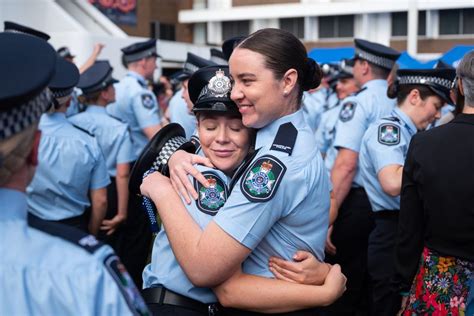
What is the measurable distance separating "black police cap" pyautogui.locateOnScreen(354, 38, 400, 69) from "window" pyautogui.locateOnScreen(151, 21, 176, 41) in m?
32.8

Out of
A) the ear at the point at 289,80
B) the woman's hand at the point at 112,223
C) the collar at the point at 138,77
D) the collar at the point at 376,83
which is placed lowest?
the woman's hand at the point at 112,223

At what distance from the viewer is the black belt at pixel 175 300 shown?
2.34 metres

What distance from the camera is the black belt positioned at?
92.0 inches

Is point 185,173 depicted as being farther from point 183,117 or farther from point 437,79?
point 183,117

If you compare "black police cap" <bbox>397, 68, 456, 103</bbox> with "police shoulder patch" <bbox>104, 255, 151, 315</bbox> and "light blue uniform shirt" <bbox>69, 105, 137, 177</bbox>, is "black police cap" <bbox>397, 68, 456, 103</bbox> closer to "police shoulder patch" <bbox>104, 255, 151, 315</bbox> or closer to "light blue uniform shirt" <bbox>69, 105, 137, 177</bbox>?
"light blue uniform shirt" <bbox>69, 105, 137, 177</bbox>

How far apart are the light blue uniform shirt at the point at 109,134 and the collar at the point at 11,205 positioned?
13.3ft

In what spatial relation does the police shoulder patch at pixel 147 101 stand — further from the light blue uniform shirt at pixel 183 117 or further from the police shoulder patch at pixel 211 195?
the police shoulder patch at pixel 211 195

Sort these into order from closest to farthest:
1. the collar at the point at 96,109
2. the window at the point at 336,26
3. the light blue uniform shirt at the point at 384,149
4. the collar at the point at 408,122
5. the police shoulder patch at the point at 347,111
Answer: the light blue uniform shirt at the point at 384,149, the collar at the point at 408,122, the police shoulder patch at the point at 347,111, the collar at the point at 96,109, the window at the point at 336,26

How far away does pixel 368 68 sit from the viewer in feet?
18.5

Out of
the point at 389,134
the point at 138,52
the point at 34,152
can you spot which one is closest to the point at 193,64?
the point at 138,52

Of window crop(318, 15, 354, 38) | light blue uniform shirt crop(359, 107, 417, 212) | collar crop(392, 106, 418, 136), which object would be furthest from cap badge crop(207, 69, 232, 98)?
window crop(318, 15, 354, 38)

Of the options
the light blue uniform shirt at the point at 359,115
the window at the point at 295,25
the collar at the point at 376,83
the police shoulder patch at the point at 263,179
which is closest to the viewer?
the police shoulder patch at the point at 263,179

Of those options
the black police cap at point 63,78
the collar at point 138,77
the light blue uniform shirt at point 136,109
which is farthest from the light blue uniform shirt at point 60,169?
the collar at point 138,77

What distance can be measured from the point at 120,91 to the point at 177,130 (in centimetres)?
418
